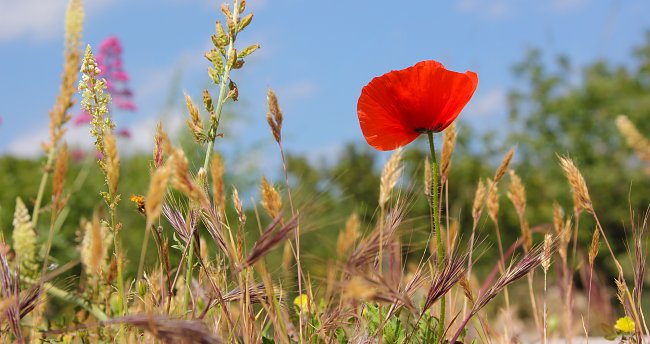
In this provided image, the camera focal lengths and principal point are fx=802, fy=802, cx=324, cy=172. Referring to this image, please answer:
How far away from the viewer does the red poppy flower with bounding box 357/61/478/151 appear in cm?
184

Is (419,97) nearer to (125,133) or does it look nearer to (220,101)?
(220,101)

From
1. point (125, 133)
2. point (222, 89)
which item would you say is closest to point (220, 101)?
point (222, 89)

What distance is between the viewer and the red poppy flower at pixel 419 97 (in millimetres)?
1844


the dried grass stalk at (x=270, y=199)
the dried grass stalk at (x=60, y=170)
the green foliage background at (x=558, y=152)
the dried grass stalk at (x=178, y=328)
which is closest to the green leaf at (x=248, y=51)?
Answer: the dried grass stalk at (x=270, y=199)

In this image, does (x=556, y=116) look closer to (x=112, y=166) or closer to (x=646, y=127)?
(x=646, y=127)

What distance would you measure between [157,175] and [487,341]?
1199 millimetres

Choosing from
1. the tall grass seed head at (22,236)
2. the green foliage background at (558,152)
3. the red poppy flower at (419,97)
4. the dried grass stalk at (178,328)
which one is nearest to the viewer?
the dried grass stalk at (178,328)

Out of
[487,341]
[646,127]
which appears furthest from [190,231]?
[646,127]

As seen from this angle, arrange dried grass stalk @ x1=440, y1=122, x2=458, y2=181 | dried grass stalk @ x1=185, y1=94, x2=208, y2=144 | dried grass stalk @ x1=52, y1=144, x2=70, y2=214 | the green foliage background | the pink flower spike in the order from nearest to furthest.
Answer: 1. dried grass stalk @ x1=52, y1=144, x2=70, y2=214
2. dried grass stalk @ x1=185, y1=94, x2=208, y2=144
3. dried grass stalk @ x1=440, y1=122, x2=458, y2=181
4. the pink flower spike
5. the green foliage background

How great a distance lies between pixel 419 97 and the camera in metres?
1.85

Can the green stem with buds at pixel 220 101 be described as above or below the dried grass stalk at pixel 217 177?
above

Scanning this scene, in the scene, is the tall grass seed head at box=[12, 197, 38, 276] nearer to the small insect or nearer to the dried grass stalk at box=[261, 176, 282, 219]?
the small insect

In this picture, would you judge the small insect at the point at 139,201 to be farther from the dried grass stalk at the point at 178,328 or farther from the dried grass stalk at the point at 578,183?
the dried grass stalk at the point at 578,183

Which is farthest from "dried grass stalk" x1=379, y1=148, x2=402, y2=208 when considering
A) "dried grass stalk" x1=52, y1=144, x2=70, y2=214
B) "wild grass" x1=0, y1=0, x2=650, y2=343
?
"dried grass stalk" x1=52, y1=144, x2=70, y2=214
